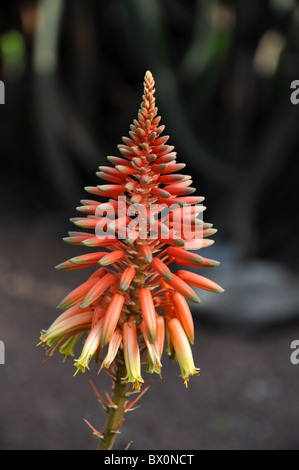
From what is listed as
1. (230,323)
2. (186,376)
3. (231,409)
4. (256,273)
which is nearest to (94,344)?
(186,376)

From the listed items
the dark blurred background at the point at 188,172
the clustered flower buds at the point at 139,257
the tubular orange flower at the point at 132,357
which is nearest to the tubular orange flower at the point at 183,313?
the clustered flower buds at the point at 139,257

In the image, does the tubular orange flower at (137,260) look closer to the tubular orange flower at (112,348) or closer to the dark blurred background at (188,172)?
the tubular orange flower at (112,348)

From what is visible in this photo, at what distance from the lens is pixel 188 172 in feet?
25.1

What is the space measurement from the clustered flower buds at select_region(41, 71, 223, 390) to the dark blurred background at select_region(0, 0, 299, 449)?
2.88 metres

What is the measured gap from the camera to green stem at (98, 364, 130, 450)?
152 cm

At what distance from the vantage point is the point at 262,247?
23.4ft

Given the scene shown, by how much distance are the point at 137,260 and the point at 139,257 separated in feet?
0.06

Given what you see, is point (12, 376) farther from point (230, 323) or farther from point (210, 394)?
point (230, 323)

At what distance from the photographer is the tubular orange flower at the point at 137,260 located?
1.42 metres

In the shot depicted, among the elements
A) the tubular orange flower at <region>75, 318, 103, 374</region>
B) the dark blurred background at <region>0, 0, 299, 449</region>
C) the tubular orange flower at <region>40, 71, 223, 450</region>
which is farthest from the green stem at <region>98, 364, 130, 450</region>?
the dark blurred background at <region>0, 0, 299, 449</region>

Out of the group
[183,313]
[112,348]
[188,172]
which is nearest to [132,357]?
[112,348]

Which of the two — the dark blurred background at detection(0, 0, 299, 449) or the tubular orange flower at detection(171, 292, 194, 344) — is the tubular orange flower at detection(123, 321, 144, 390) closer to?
the tubular orange flower at detection(171, 292, 194, 344)

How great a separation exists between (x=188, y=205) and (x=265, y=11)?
5519 mm

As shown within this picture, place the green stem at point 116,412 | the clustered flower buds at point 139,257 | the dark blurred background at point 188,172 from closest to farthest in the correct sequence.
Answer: the clustered flower buds at point 139,257 → the green stem at point 116,412 → the dark blurred background at point 188,172
